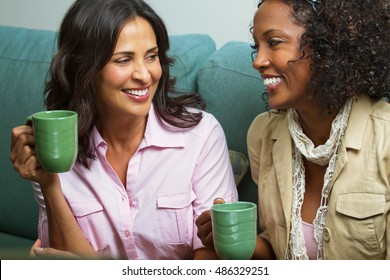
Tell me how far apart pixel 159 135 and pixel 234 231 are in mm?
622

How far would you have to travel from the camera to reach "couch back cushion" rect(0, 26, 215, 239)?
236 cm

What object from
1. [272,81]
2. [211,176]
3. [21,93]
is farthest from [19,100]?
[272,81]

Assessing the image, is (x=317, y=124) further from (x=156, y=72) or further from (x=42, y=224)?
(x=42, y=224)

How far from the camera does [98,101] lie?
1.94m

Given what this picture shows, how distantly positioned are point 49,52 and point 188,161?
28.4 inches

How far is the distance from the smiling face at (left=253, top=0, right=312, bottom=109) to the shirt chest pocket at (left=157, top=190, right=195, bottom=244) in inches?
15.1

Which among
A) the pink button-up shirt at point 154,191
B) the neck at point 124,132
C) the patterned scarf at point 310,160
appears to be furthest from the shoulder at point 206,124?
the patterned scarf at point 310,160

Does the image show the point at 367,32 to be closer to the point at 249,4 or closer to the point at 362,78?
the point at 362,78

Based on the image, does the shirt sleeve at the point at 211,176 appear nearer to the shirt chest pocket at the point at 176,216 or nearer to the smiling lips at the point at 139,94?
the shirt chest pocket at the point at 176,216

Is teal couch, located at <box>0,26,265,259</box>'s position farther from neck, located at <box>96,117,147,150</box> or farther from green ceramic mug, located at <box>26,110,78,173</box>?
green ceramic mug, located at <box>26,110,78,173</box>

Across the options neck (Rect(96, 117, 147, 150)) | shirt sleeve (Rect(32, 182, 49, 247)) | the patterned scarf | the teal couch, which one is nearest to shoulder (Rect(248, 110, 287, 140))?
the patterned scarf

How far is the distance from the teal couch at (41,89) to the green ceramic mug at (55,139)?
63 centimetres

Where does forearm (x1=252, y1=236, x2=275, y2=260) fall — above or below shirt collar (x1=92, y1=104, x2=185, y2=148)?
below

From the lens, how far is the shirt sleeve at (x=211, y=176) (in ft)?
6.27
